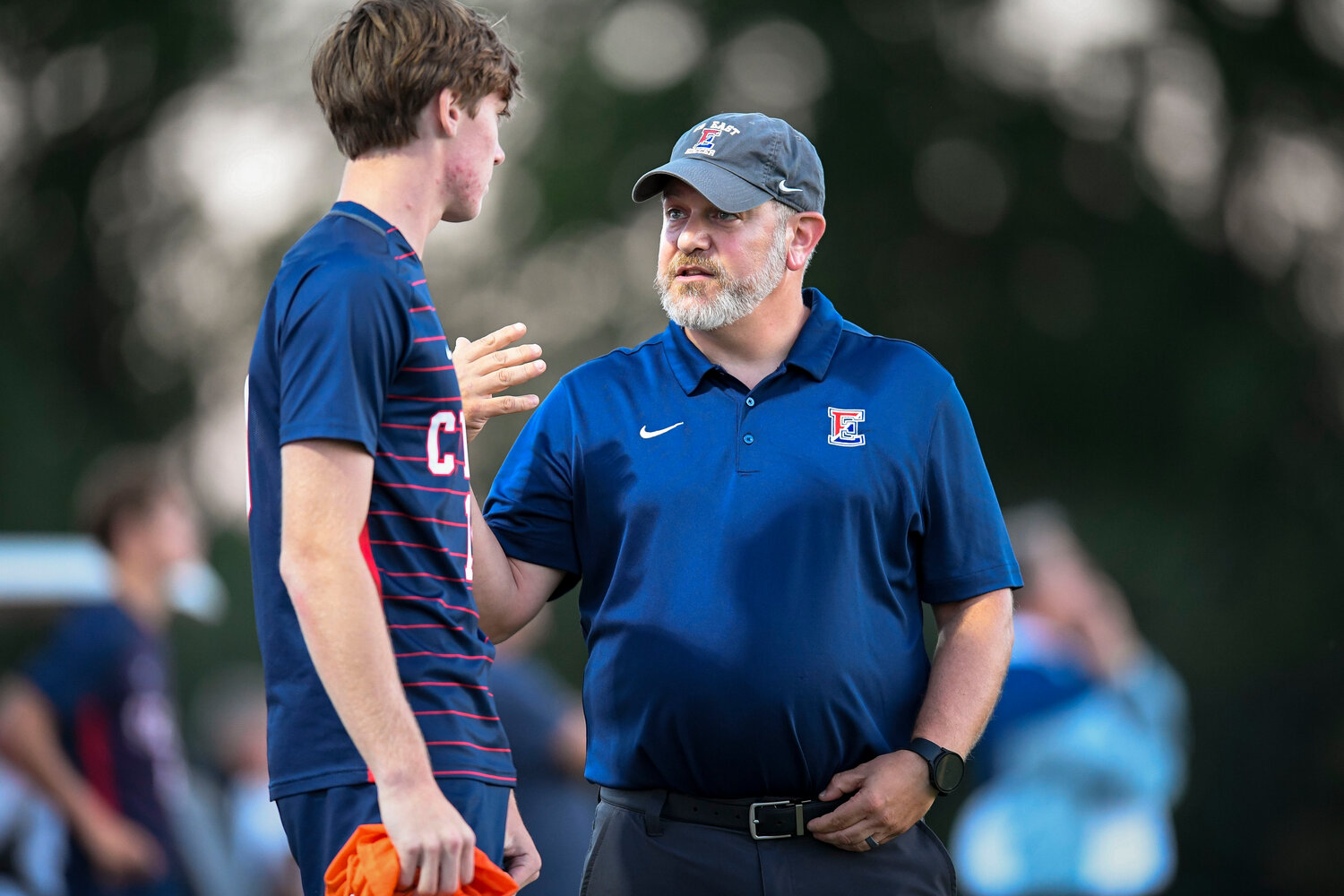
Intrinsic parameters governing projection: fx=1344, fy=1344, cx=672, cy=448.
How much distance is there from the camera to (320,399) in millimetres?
1655

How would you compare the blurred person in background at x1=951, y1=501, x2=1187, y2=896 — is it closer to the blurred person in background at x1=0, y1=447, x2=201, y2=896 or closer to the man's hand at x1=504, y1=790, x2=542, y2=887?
the blurred person in background at x1=0, y1=447, x2=201, y2=896

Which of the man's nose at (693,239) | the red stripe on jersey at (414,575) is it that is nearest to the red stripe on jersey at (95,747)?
the man's nose at (693,239)

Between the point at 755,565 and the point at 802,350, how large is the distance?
47 cm

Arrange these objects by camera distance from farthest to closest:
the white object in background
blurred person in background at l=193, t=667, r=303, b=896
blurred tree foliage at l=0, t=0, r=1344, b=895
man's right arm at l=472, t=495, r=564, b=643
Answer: blurred tree foliage at l=0, t=0, r=1344, b=895 < blurred person in background at l=193, t=667, r=303, b=896 < the white object in background < man's right arm at l=472, t=495, r=564, b=643

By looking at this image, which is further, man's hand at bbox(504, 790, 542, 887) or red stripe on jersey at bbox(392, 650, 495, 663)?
man's hand at bbox(504, 790, 542, 887)

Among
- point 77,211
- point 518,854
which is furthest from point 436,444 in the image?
point 77,211

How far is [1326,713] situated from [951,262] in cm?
438

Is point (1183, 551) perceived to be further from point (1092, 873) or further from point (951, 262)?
point (1092, 873)

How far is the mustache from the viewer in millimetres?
2670

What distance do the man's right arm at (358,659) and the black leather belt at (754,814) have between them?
0.84 m

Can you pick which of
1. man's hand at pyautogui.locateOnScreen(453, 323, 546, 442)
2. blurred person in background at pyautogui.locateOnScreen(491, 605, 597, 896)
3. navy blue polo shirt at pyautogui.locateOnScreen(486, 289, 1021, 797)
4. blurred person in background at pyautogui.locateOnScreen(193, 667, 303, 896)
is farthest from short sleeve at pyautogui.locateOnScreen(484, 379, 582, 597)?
blurred person in background at pyautogui.locateOnScreen(193, 667, 303, 896)

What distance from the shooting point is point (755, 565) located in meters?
2.44

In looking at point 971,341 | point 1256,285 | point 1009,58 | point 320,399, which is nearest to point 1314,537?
point 1256,285

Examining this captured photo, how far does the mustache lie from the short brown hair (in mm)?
841
